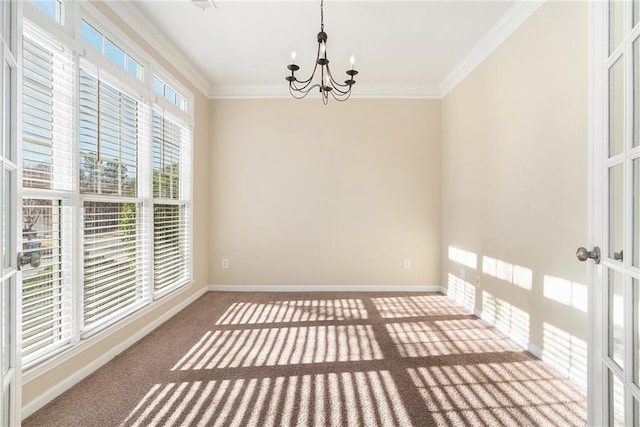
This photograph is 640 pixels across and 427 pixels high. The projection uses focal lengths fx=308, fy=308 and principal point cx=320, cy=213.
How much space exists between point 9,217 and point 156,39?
2538 millimetres

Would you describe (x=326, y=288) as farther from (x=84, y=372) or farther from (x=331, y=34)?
(x=331, y=34)

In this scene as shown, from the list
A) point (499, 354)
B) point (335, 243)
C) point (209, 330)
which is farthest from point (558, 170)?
point (209, 330)

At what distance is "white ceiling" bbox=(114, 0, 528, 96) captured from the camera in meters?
2.57

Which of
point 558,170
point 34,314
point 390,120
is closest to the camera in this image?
point 34,314

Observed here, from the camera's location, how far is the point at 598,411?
3.82 feet

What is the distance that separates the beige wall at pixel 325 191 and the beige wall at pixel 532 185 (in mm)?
765

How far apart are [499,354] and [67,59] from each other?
371cm

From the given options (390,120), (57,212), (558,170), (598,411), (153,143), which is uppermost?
(390,120)

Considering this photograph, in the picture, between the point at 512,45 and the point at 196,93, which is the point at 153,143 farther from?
the point at 512,45

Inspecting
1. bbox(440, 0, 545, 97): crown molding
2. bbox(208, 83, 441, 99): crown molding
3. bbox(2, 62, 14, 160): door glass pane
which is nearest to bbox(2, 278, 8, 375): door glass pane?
bbox(2, 62, 14, 160): door glass pane

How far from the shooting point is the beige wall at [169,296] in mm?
1842

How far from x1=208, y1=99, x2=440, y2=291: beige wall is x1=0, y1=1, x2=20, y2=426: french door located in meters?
3.16

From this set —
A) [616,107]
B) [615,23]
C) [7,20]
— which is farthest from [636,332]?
[7,20]

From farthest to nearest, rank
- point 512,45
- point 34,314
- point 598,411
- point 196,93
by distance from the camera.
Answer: point 196,93
point 512,45
point 34,314
point 598,411
